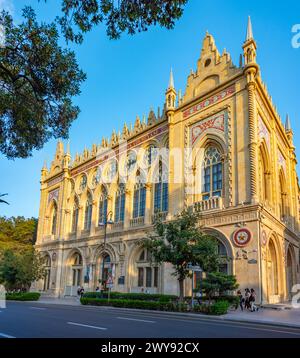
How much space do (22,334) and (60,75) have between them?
7298mm

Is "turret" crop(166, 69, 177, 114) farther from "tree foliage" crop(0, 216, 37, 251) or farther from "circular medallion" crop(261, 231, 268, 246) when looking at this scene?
"tree foliage" crop(0, 216, 37, 251)

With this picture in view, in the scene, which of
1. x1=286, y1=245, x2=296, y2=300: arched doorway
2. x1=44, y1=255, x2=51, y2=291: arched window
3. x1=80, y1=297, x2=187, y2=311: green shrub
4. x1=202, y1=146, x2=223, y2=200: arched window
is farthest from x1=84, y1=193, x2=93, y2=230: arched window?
x1=286, y1=245, x2=296, y2=300: arched doorway

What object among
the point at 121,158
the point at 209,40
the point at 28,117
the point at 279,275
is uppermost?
the point at 209,40

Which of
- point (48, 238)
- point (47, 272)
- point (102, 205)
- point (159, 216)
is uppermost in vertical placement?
point (102, 205)

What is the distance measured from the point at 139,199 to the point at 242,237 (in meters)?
12.6

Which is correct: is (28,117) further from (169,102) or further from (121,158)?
(121,158)

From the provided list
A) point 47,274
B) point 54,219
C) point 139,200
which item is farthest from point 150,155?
Result: point 47,274

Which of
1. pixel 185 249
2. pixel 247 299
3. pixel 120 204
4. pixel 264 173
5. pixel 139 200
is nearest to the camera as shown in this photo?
pixel 185 249

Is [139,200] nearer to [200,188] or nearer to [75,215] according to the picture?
[200,188]

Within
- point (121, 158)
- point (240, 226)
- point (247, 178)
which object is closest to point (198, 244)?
point (240, 226)

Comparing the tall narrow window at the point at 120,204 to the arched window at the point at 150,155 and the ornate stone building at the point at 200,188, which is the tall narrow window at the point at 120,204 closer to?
the ornate stone building at the point at 200,188

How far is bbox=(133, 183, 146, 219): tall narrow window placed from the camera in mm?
32531

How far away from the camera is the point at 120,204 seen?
3512 centimetres
